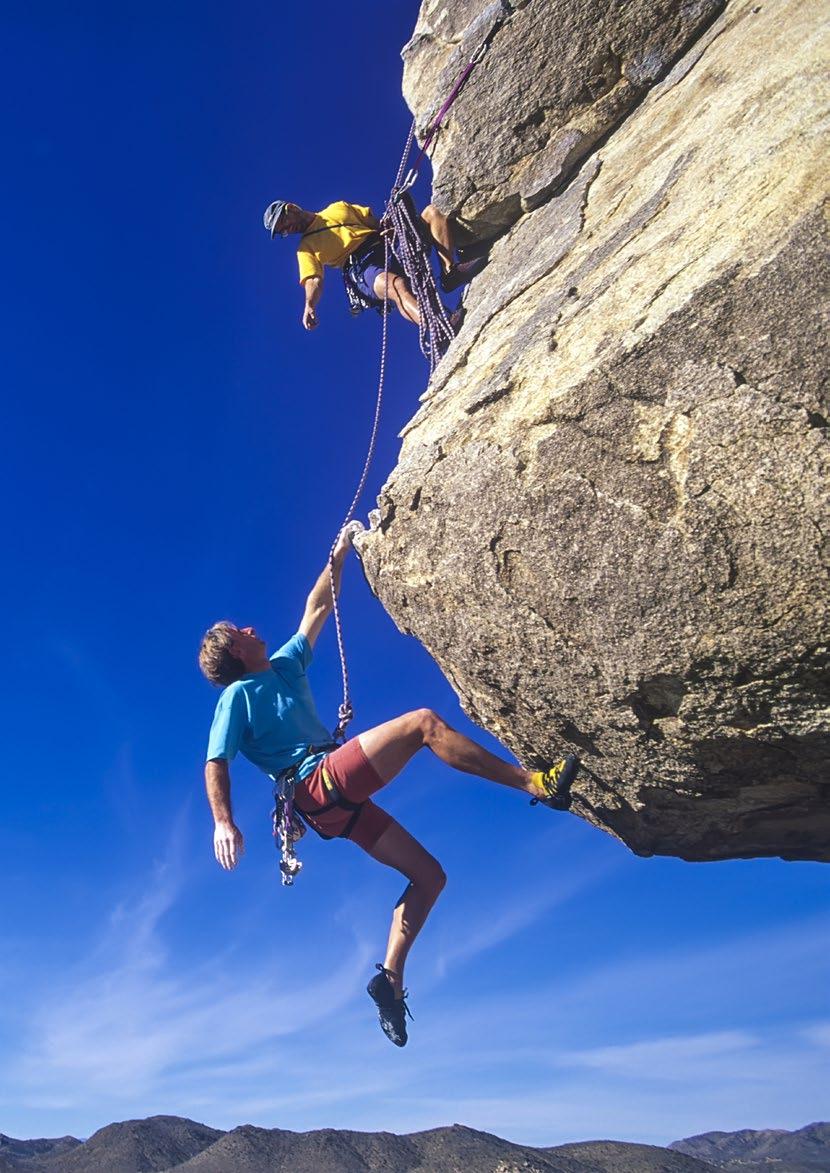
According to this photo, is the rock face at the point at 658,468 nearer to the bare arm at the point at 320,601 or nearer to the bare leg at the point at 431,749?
the bare leg at the point at 431,749

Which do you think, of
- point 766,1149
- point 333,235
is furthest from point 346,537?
point 766,1149

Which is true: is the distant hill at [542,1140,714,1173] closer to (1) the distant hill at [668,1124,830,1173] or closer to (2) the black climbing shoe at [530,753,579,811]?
(1) the distant hill at [668,1124,830,1173]

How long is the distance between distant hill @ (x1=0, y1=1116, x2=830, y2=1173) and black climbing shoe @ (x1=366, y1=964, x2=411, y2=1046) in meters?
21.8

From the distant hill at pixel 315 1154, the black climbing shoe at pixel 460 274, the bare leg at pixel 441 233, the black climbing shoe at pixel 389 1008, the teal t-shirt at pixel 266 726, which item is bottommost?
the distant hill at pixel 315 1154

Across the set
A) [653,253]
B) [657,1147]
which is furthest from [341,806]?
[657,1147]

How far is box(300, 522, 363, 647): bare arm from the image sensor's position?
6328mm

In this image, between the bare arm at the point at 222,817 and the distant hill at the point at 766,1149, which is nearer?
the bare arm at the point at 222,817

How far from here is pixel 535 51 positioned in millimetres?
6410

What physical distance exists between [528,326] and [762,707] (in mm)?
2690

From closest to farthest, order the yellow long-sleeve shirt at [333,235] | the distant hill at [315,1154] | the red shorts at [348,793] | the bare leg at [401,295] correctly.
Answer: the red shorts at [348,793]
the bare leg at [401,295]
the yellow long-sleeve shirt at [333,235]
the distant hill at [315,1154]

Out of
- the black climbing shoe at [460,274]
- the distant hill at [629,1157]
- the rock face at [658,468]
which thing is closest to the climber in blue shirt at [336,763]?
the rock face at [658,468]

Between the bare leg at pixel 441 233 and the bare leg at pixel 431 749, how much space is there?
4291mm

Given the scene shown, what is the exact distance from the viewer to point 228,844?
496 cm

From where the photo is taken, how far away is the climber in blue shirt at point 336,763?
16.6ft
